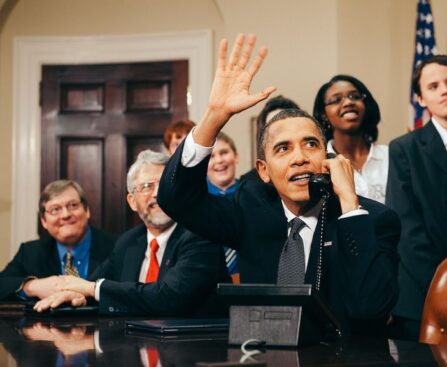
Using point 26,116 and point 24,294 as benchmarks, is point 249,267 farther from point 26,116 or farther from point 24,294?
point 26,116

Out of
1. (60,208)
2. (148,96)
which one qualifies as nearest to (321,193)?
(60,208)

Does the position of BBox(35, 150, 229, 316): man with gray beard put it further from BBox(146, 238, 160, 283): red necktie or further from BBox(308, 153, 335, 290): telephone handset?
BBox(308, 153, 335, 290): telephone handset

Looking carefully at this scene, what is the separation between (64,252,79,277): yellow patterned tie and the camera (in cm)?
421

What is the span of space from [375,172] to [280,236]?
5.42ft

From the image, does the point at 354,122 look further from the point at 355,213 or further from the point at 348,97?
the point at 355,213

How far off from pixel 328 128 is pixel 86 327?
6.35ft

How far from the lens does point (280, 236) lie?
2.43 m

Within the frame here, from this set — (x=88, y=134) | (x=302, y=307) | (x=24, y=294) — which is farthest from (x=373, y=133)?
(x=88, y=134)

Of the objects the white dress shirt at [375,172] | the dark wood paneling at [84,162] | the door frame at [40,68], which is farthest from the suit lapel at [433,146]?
the dark wood paneling at [84,162]

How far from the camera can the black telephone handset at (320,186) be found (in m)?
2.29

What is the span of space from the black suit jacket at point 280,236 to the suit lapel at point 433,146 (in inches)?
43.0

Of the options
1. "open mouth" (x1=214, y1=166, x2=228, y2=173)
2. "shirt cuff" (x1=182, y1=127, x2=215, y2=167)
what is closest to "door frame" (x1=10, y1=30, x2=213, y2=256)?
"open mouth" (x1=214, y1=166, x2=228, y2=173)

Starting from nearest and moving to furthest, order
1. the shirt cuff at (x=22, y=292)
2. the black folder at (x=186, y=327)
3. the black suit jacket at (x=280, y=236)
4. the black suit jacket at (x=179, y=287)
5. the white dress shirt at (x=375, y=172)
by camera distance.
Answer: the black folder at (x=186, y=327), the black suit jacket at (x=280, y=236), the black suit jacket at (x=179, y=287), the shirt cuff at (x=22, y=292), the white dress shirt at (x=375, y=172)

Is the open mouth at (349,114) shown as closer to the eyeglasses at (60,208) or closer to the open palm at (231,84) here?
the eyeglasses at (60,208)
